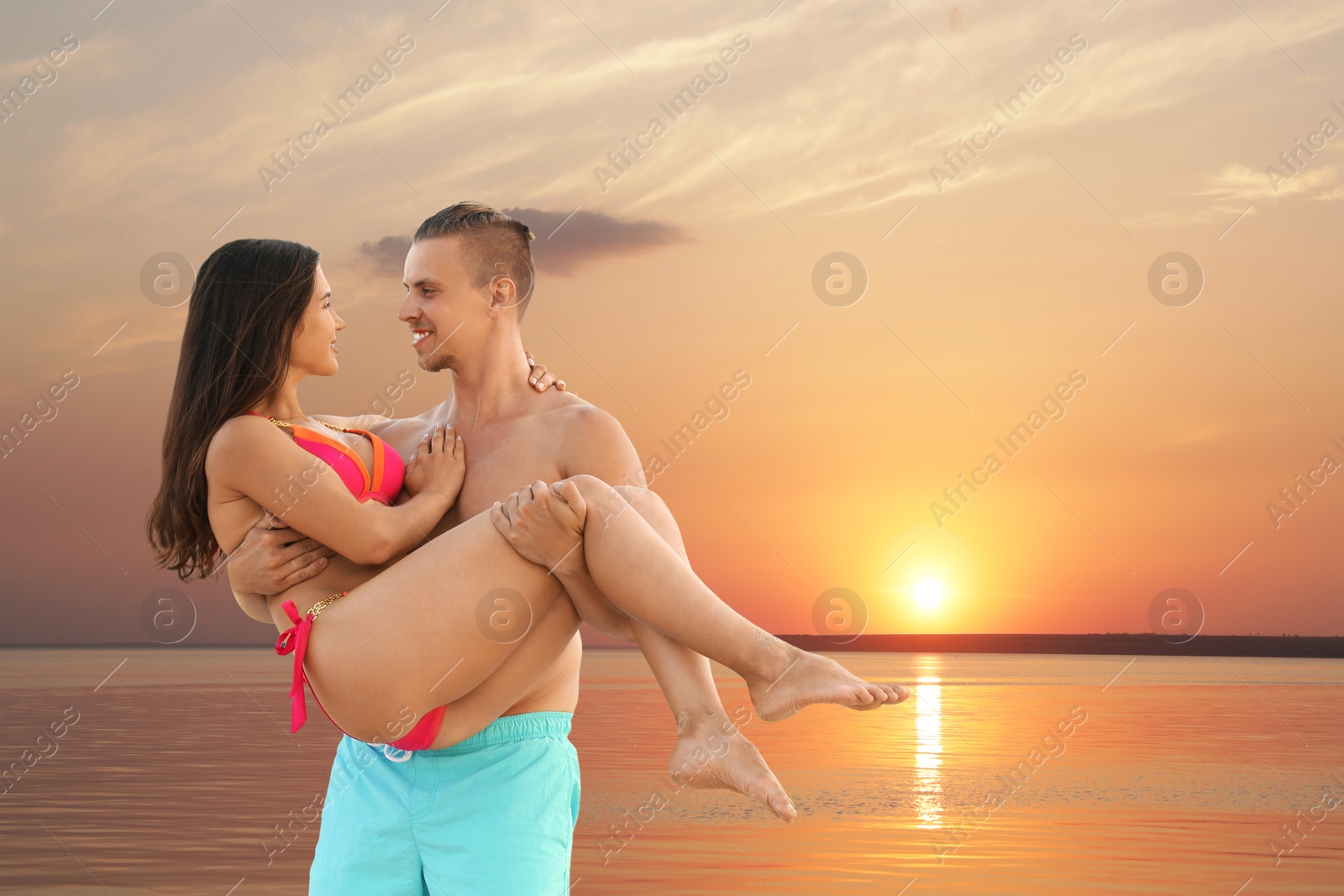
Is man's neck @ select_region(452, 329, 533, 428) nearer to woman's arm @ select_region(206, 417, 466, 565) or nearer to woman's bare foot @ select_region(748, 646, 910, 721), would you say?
woman's arm @ select_region(206, 417, 466, 565)

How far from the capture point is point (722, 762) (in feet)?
10.1

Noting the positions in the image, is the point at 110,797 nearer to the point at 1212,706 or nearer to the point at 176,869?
the point at 176,869

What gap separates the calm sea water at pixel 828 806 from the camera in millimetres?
9383

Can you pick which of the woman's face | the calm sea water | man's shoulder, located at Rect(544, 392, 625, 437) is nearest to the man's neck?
man's shoulder, located at Rect(544, 392, 625, 437)

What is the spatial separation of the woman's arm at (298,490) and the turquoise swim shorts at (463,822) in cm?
61

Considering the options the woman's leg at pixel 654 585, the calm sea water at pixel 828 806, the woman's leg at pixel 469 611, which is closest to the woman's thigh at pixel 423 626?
the woman's leg at pixel 469 611

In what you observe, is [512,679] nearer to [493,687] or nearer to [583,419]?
[493,687]

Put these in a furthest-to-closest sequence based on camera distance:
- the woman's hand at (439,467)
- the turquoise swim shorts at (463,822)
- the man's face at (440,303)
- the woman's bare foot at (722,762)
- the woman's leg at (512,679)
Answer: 1. the man's face at (440,303)
2. the woman's hand at (439,467)
3. the turquoise swim shorts at (463,822)
4. the woman's leg at (512,679)
5. the woman's bare foot at (722,762)

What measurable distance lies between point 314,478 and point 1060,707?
2461 cm

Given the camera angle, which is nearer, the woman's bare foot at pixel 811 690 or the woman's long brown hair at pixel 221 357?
the woman's bare foot at pixel 811 690

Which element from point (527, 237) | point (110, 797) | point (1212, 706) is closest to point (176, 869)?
point (110, 797)

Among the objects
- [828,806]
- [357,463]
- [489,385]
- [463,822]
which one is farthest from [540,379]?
[828,806]

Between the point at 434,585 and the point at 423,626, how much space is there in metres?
0.10

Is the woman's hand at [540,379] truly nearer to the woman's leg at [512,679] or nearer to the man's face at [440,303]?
the man's face at [440,303]
